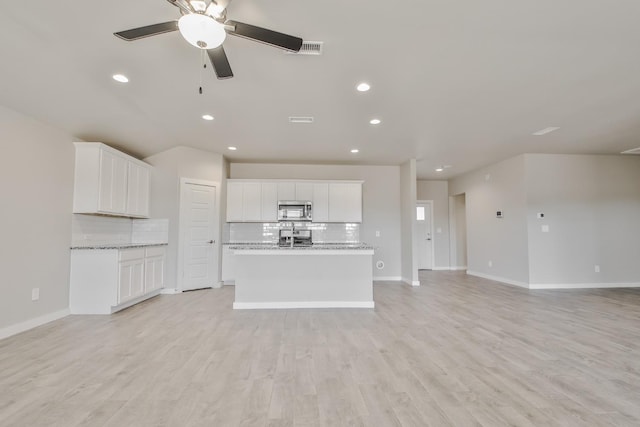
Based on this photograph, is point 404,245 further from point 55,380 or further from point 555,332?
point 55,380

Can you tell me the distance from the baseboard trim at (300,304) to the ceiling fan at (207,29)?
Answer: 3.44 meters

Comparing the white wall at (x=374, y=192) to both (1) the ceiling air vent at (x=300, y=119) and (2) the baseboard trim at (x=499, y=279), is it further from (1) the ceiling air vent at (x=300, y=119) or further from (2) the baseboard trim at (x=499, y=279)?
(1) the ceiling air vent at (x=300, y=119)

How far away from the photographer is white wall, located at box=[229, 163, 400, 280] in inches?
272

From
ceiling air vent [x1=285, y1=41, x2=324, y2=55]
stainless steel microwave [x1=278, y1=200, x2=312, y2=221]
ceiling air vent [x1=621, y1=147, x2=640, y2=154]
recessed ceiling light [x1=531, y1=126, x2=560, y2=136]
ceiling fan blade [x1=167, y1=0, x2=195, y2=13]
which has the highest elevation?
ceiling air vent [x1=285, y1=41, x2=324, y2=55]

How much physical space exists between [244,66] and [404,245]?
5.16 metres

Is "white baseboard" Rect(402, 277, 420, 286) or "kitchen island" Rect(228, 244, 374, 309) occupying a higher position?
"kitchen island" Rect(228, 244, 374, 309)

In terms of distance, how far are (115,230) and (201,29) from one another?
451 cm

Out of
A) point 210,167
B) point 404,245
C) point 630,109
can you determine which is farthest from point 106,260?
point 630,109

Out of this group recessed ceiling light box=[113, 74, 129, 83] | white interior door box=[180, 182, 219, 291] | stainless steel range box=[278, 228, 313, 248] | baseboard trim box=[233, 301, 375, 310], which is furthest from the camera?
stainless steel range box=[278, 228, 313, 248]

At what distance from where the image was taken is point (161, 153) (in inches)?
225

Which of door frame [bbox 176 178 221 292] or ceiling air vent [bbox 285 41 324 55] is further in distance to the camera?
door frame [bbox 176 178 221 292]

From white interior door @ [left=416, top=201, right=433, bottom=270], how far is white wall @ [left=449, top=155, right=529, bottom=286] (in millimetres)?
1130

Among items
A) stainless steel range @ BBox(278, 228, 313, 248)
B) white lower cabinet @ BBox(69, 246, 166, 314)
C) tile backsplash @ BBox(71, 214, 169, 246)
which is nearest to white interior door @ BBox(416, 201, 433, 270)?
stainless steel range @ BBox(278, 228, 313, 248)

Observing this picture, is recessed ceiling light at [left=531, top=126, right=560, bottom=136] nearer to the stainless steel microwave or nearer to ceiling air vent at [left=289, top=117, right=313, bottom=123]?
ceiling air vent at [left=289, top=117, right=313, bottom=123]
